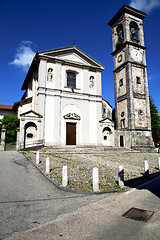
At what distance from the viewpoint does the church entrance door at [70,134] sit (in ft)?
63.5

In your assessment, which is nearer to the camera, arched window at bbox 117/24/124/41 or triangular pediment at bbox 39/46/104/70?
triangular pediment at bbox 39/46/104/70

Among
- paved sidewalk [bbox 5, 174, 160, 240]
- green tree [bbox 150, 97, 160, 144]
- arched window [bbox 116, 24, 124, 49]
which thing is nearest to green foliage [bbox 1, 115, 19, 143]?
paved sidewalk [bbox 5, 174, 160, 240]

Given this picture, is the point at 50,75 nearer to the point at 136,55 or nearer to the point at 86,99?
the point at 86,99

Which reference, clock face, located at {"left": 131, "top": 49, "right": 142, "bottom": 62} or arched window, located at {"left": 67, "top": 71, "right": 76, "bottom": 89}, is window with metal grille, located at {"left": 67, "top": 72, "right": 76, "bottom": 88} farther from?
clock face, located at {"left": 131, "top": 49, "right": 142, "bottom": 62}

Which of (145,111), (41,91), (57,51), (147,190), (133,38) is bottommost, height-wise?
(147,190)

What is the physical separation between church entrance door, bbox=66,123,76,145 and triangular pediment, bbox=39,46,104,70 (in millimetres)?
8588

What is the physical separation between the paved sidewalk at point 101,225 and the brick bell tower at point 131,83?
17995 millimetres

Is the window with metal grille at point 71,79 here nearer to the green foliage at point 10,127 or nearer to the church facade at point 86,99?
the church facade at point 86,99

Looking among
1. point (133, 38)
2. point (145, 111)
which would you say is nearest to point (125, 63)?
point (133, 38)

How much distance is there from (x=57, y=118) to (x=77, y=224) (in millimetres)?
15951

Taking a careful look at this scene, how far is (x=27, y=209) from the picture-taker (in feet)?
13.1

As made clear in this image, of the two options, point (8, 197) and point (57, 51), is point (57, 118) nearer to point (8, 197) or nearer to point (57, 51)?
point (57, 51)

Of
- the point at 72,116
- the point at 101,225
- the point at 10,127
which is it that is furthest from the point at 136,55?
the point at 101,225

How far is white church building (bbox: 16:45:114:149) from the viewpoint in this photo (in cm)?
1786
